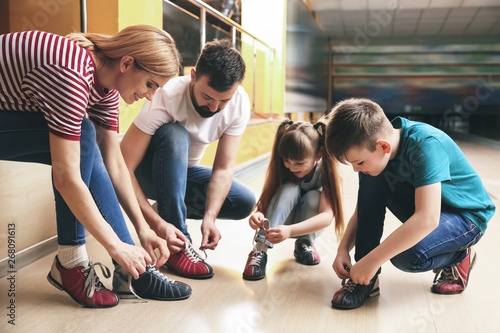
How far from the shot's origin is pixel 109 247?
2.99 feet

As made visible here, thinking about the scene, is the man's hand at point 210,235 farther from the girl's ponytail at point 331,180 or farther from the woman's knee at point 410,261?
the woman's knee at point 410,261

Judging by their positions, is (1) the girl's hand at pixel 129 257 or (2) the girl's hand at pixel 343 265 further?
(2) the girl's hand at pixel 343 265

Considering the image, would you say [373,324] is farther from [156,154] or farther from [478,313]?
[156,154]

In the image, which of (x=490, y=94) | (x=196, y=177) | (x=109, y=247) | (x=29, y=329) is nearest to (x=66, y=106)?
(x=109, y=247)

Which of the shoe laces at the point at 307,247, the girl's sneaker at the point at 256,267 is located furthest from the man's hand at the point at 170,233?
the shoe laces at the point at 307,247

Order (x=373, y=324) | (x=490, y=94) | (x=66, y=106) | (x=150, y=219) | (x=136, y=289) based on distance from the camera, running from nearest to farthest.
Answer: (x=66, y=106) < (x=373, y=324) < (x=136, y=289) < (x=150, y=219) < (x=490, y=94)

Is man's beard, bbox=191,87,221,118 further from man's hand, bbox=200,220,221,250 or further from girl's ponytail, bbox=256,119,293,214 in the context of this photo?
man's hand, bbox=200,220,221,250

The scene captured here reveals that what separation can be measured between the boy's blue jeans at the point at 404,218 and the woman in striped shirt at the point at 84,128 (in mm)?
463

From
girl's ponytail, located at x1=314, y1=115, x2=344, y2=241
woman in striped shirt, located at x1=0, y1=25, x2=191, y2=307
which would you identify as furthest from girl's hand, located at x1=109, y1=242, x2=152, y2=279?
girl's ponytail, located at x1=314, y1=115, x2=344, y2=241

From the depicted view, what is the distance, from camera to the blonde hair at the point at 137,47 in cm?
99

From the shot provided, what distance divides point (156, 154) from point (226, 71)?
0.30 meters

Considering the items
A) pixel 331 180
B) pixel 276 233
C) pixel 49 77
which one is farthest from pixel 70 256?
pixel 331 180

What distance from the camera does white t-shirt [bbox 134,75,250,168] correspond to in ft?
4.54

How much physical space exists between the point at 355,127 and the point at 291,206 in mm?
465
